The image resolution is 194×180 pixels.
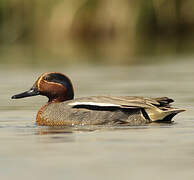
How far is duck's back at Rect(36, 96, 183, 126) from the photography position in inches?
431

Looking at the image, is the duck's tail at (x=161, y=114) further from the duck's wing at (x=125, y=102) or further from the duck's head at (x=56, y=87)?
the duck's head at (x=56, y=87)

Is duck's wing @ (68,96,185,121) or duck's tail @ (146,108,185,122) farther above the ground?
duck's wing @ (68,96,185,121)

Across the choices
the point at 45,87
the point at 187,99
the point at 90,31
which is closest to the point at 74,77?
the point at 187,99

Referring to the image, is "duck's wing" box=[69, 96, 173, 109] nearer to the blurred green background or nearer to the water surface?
the water surface

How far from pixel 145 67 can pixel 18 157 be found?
480 inches

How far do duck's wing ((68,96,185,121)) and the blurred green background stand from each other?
13.9 metres

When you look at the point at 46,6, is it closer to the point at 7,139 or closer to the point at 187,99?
the point at 187,99

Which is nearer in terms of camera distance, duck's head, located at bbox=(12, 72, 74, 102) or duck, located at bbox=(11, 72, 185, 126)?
duck, located at bbox=(11, 72, 185, 126)

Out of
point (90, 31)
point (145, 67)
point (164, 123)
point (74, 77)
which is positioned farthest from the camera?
point (90, 31)

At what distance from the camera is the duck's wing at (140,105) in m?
10.9

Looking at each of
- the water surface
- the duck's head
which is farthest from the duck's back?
the duck's head

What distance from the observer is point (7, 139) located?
32.0 feet

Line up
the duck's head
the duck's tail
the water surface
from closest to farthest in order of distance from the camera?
the water surface, the duck's tail, the duck's head

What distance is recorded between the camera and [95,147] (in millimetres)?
8914
